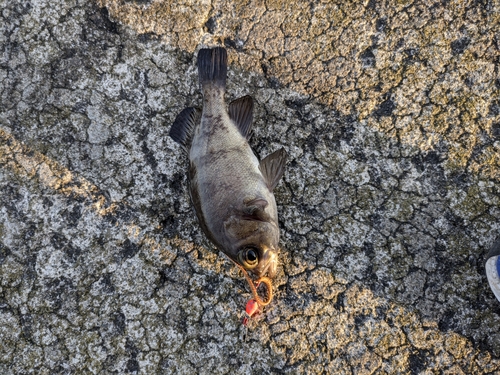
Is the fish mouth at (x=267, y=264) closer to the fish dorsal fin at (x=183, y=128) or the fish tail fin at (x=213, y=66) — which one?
the fish dorsal fin at (x=183, y=128)

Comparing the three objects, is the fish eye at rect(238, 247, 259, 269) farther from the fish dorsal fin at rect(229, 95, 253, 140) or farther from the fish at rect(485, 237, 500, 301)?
the fish at rect(485, 237, 500, 301)

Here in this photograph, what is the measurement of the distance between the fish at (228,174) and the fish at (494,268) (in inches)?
53.9

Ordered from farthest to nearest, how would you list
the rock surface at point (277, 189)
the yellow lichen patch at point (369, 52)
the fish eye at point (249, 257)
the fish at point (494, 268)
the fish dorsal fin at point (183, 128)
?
the yellow lichen patch at point (369, 52)
the fish dorsal fin at point (183, 128)
the rock surface at point (277, 189)
the fish at point (494, 268)
the fish eye at point (249, 257)

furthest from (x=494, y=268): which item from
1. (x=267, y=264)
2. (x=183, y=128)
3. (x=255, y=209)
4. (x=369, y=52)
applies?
(x=183, y=128)

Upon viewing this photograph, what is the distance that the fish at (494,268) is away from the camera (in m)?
3.06

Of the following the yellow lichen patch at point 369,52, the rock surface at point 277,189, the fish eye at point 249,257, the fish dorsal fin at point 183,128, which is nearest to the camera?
the fish eye at point 249,257

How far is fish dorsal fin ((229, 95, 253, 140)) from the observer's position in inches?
129

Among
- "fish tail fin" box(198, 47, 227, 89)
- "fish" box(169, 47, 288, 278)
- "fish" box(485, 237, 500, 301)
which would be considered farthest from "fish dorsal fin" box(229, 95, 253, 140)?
"fish" box(485, 237, 500, 301)

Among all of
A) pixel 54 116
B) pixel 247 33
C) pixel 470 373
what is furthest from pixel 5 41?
pixel 470 373

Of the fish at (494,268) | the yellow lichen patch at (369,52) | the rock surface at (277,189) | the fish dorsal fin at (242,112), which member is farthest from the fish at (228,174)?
the fish at (494,268)

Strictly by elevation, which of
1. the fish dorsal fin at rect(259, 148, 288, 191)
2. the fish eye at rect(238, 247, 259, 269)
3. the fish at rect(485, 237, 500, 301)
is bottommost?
the fish at rect(485, 237, 500, 301)

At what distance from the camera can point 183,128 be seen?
10.8ft

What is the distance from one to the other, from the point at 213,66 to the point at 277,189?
952 millimetres

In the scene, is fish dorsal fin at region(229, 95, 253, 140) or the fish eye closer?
the fish eye
